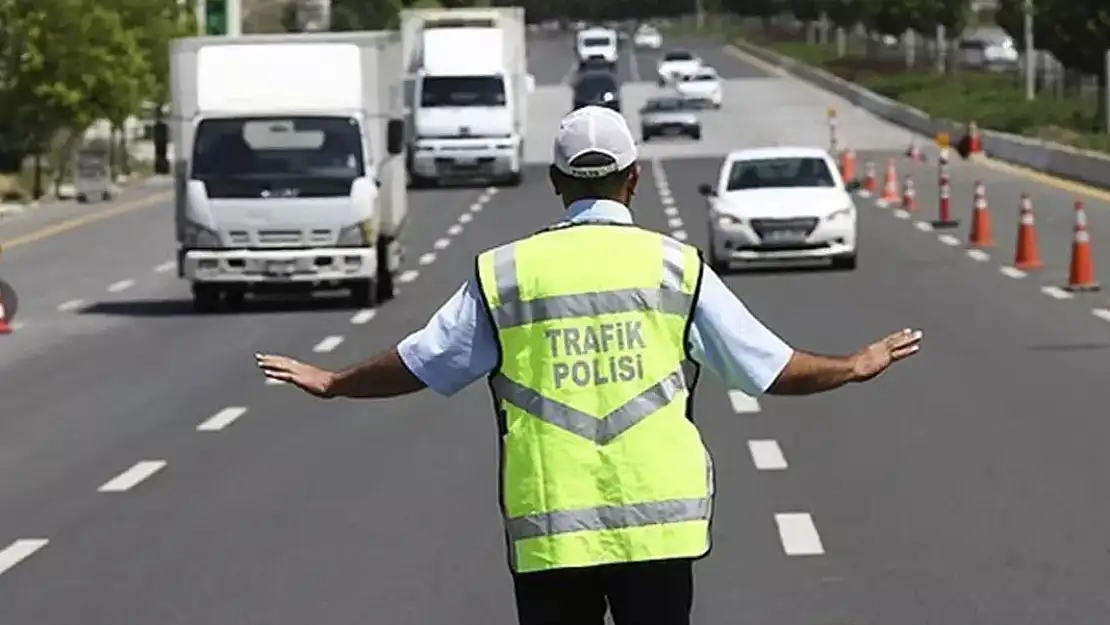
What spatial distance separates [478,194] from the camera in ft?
169

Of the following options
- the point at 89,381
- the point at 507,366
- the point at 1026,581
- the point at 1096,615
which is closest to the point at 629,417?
the point at 507,366

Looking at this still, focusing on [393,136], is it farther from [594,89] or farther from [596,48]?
[596,48]

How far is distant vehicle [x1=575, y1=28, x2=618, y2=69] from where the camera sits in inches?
4476

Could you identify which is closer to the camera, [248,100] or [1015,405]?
[1015,405]

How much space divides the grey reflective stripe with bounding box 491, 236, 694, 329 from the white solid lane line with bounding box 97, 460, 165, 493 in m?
9.07

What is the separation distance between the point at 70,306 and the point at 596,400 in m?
23.9

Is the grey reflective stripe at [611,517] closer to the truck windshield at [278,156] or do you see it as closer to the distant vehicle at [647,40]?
the truck windshield at [278,156]

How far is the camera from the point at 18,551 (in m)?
12.2

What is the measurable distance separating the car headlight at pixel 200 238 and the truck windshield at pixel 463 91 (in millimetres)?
26010

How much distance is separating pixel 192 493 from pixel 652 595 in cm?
888

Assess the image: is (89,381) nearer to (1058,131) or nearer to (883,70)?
(1058,131)

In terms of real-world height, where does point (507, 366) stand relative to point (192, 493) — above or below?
above

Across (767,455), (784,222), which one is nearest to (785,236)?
(784,222)

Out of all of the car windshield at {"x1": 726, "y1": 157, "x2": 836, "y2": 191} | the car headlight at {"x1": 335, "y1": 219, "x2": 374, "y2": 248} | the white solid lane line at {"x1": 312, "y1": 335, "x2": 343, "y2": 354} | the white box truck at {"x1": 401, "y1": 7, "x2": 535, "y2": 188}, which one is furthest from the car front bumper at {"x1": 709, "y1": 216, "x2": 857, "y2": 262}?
the white box truck at {"x1": 401, "y1": 7, "x2": 535, "y2": 188}
